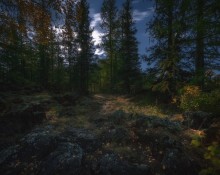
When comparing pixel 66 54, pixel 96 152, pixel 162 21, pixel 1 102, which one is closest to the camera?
pixel 96 152

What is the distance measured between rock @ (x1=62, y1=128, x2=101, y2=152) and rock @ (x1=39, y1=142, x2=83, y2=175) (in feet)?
1.47

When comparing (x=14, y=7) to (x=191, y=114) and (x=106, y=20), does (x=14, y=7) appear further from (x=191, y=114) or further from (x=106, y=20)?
(x=106, y=20)

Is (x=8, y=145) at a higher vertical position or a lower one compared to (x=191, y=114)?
lower

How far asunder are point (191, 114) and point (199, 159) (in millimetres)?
2949

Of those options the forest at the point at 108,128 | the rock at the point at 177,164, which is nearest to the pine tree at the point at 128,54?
the forest at the point at 108,128

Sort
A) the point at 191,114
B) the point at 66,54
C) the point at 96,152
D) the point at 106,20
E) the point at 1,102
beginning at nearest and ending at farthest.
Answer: the point at 96,152, the point at 191,114, the point at 1,102, the point at 106,20, the point at 66,54

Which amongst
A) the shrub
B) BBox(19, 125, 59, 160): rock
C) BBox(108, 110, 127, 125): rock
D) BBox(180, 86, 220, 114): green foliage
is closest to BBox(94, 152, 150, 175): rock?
BBox(19, 125, 59, 160): rock

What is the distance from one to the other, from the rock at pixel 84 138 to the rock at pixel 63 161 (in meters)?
0.45

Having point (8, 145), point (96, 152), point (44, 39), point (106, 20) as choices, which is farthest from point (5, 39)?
point (106, 20)

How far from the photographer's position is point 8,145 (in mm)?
6883

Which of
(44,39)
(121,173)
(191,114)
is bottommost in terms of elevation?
(121,173)

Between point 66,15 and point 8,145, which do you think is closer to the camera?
point 66,15

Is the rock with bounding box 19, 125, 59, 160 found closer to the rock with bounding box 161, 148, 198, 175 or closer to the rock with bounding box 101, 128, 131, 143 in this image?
the rock with bounding box 101, 128, 131, 143

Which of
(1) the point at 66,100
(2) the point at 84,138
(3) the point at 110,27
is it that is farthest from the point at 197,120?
(3) the point at 110,27
